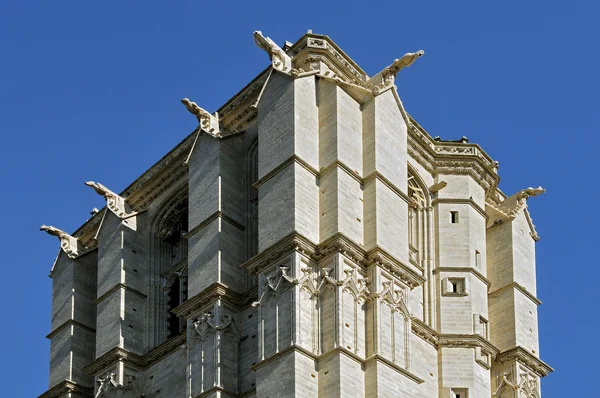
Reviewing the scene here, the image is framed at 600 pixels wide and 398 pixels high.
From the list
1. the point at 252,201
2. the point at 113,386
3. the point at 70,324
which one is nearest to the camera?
the point at 252,201

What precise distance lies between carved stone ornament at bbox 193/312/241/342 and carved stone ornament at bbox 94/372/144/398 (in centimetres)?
336

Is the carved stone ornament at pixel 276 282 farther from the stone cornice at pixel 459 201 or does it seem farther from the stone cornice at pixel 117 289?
the stone cornice at pixel 459 201

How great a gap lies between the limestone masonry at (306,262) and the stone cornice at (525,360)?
0.13 ft

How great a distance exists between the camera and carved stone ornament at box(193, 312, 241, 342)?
148ft

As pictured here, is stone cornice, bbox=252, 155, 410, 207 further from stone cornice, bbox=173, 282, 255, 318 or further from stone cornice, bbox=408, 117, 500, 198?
stone cornice, bbox=408, 117, 500, 198

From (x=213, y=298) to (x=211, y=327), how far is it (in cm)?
75

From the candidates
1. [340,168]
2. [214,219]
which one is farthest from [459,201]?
[214,219]

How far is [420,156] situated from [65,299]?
1038cm

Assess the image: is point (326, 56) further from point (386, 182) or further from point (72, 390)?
point (72, 390)

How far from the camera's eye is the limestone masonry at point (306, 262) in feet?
141

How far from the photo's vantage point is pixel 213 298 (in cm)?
4553

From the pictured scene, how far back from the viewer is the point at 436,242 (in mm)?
50000

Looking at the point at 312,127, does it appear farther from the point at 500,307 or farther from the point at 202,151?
the point at 500,307

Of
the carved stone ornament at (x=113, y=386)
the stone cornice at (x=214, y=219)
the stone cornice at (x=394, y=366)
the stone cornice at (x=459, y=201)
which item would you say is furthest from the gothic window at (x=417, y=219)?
the carved stone ornament at (x=113, y=386)
